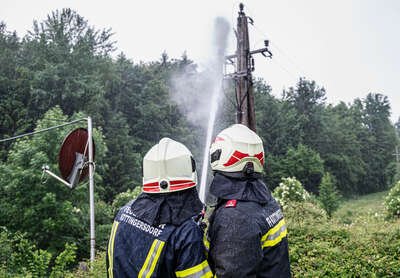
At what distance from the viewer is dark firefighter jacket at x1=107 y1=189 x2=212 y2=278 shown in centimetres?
230

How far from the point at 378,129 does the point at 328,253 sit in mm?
67983

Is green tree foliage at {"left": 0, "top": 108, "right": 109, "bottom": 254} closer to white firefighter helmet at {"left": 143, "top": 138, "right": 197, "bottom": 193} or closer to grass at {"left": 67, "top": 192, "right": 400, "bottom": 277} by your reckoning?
grass at {"left": 67, "top": 192, "right": 400, "bottom": 277}

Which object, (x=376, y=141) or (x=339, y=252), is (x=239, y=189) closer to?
(x=339, y=252)

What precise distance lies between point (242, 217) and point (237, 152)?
0.44 metres

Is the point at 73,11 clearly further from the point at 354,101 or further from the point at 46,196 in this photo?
the point at 354,101

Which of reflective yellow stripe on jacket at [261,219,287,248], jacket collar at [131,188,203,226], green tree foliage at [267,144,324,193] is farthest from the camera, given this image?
green tree foliage at [267,144,324,193]

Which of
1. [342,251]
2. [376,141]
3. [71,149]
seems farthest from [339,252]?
[376,141]

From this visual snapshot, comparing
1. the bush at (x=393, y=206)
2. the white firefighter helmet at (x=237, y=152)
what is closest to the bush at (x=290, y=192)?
the bush at (x=393, y=206)

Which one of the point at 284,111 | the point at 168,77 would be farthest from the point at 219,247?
the point at 284,111

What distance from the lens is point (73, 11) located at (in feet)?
116

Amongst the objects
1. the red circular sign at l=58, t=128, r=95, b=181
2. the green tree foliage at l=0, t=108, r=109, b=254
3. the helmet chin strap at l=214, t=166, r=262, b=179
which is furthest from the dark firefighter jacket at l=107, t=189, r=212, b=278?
the green tree foliage at l=0, t=108, r=109, b=254

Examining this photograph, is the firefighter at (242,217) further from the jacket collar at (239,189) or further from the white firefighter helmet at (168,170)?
the white firefighter helmet at (168,170)

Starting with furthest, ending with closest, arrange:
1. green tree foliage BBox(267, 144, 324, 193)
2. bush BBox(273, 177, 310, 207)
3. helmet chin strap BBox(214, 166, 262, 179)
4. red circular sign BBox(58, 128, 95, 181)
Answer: green tree foliage BBox(267, 144, 324, 193)
bush BBox(273, 177, 310, 207)
red circular sign BBox(58, 128, 95, 181)
helmet chin strap BBox(214, 166, 262, 179)

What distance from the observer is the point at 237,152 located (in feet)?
8.65
